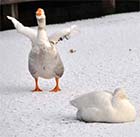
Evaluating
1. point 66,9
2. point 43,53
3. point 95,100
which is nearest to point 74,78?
point 43,53

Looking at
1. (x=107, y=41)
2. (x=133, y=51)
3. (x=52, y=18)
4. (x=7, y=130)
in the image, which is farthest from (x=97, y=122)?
(x=52, y=18)

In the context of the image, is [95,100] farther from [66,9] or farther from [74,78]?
[66,9]

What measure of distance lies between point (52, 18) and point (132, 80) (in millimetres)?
3610

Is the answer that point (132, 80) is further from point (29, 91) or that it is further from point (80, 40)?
point (80, 40)

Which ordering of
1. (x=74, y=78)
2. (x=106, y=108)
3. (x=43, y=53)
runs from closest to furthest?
(x=106, y=108) → (x=43, y=53) → (x=74, y=78)

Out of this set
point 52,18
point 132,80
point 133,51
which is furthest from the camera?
point 52,18

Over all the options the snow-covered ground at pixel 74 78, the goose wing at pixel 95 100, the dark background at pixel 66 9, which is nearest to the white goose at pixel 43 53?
the snow-covered ground at pixel 74 78

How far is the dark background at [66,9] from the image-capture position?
331 inches

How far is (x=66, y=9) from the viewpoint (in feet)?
28.4

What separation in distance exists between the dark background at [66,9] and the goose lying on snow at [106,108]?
451 centimetres

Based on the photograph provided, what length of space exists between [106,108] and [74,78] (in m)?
1.47

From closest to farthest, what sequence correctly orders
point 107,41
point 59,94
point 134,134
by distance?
point 134,134 → point 59,94 → point 107,41

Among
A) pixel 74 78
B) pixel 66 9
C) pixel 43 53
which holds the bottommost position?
pixel 74 78

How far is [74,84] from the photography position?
5.08 m
